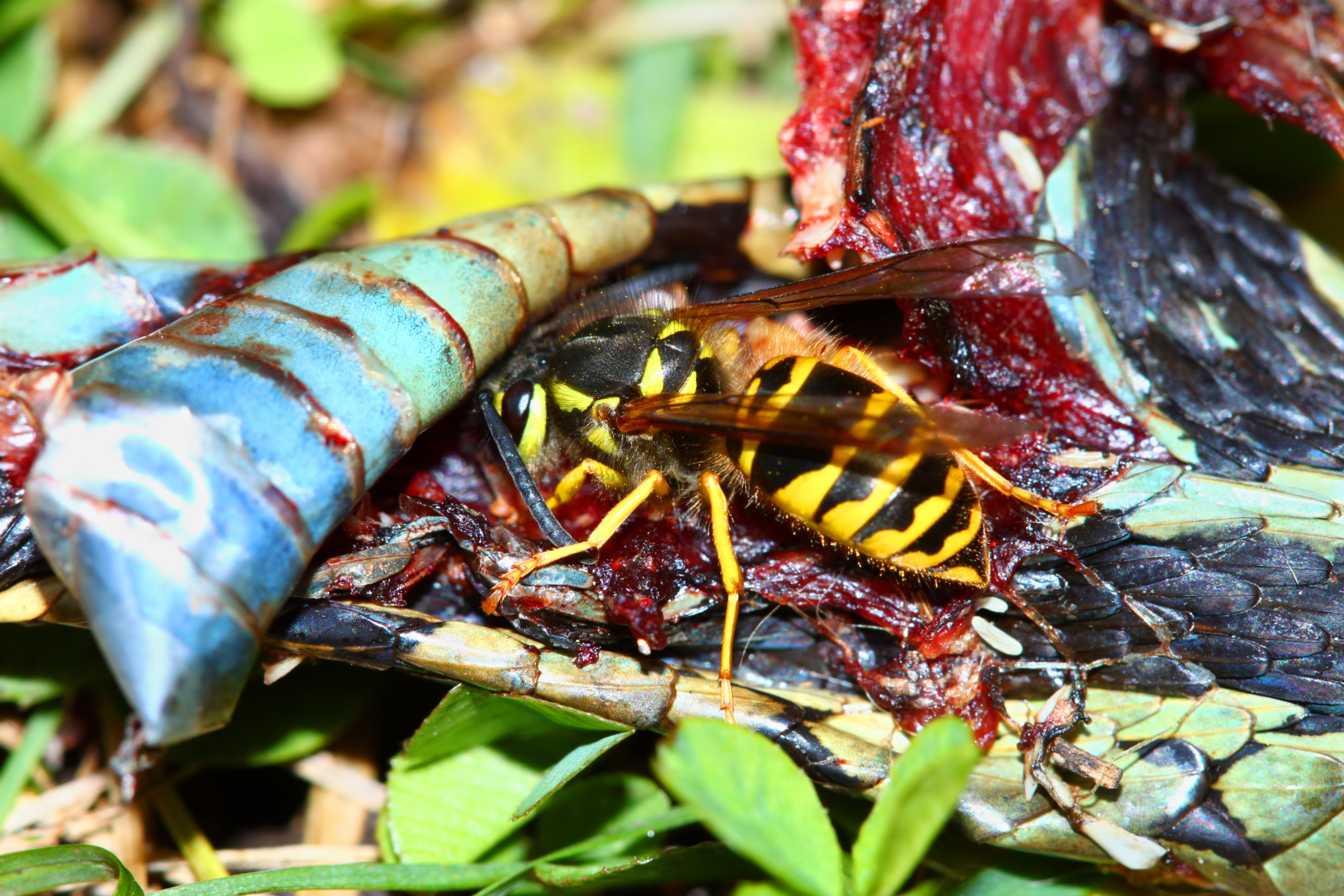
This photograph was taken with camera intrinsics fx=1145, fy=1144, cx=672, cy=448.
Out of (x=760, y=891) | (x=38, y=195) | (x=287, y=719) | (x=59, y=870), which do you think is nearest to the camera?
(x=760, y=891)

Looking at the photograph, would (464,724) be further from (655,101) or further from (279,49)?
(279,49)

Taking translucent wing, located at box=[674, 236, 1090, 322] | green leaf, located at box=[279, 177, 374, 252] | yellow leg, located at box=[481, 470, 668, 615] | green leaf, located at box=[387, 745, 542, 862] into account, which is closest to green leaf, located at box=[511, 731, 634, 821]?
green leaf, located at box=[387, 745, 542, 862]

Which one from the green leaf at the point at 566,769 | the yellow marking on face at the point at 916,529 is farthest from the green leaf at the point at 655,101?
the green leaf at the point at 566,769

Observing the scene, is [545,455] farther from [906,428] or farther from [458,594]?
[906,428]

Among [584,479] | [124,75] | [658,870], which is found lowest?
[658,870]

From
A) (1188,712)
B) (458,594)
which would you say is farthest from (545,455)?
(1188,712)

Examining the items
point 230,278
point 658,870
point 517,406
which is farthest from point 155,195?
point 658,870

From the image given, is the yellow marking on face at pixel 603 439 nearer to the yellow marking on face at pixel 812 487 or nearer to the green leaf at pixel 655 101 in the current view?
the yellow marking on face at pixel 812 487
